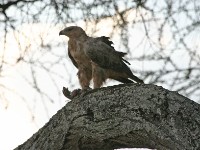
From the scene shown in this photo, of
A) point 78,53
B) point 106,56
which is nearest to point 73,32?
point 78,53

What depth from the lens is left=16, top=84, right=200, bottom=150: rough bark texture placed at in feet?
7.48

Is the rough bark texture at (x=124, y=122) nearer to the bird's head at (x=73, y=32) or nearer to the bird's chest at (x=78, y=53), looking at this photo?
the bird's chest at (x=78, y=53)

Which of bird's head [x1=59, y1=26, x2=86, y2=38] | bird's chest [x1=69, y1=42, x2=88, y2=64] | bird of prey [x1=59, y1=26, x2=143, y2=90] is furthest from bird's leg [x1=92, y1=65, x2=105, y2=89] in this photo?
bird's head [x1=59, y1=26, x2=86, y2=38]

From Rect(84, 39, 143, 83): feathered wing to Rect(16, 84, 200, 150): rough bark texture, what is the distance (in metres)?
1.42

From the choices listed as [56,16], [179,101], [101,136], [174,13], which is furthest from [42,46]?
[179,101]

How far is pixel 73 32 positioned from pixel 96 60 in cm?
43

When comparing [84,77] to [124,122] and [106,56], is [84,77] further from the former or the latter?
[124,122]

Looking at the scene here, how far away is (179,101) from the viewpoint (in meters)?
2.38

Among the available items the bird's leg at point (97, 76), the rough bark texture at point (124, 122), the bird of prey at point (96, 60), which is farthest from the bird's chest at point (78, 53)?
the rough bark texture at point (124, 122)

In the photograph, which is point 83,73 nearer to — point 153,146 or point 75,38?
point 75,38

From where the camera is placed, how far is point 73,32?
14.7 ft

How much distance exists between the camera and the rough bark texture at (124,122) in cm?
228

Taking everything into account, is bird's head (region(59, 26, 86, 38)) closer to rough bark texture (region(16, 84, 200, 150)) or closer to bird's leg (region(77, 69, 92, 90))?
bird's leg (region(77, 69, 92, 90))

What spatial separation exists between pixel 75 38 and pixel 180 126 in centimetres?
239
